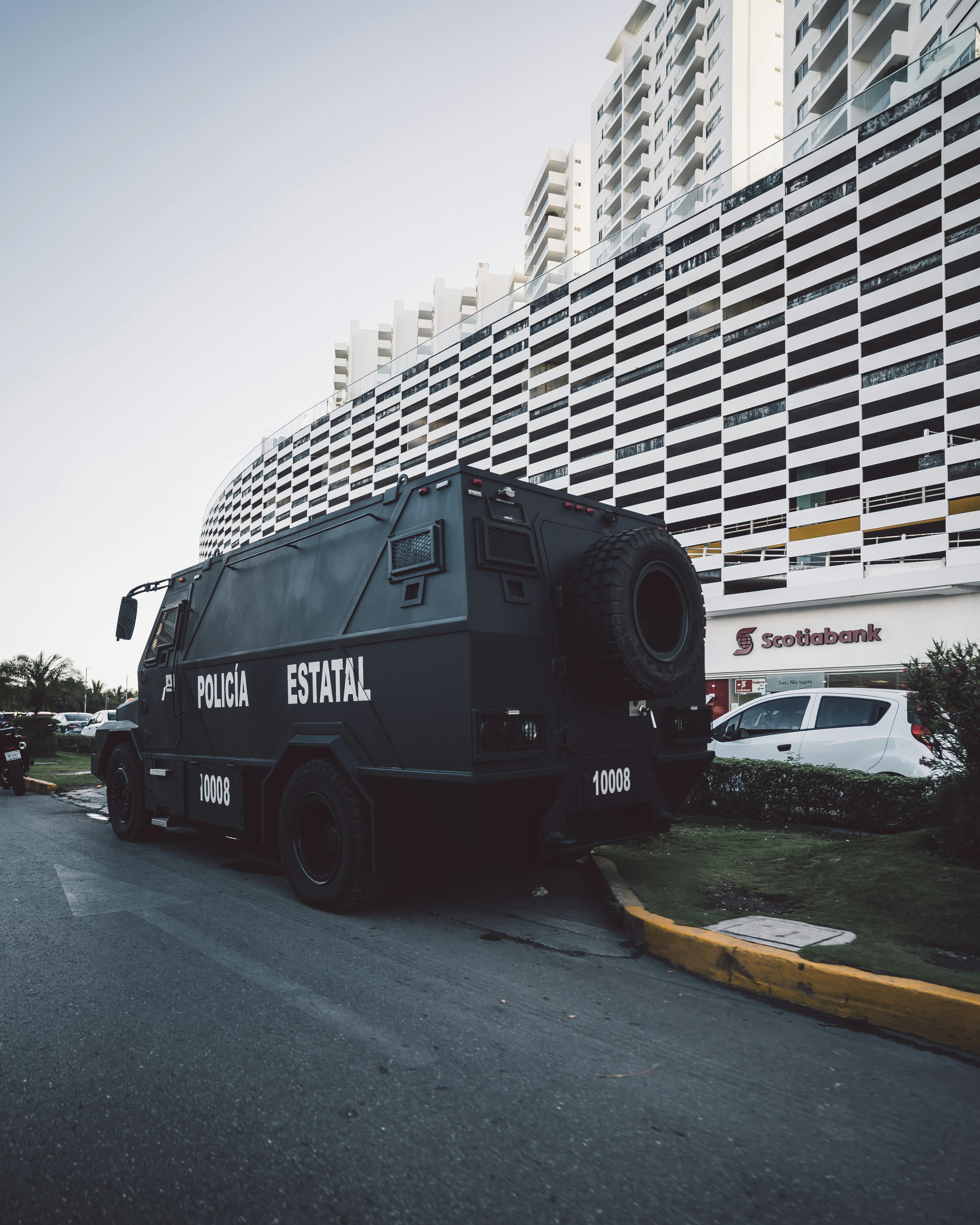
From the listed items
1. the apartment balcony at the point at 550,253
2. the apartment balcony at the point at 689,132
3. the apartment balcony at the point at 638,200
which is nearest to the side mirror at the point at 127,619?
the apartment balcony at the point at 689,132

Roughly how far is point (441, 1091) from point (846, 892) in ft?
9.84

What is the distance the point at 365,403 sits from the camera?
230ft

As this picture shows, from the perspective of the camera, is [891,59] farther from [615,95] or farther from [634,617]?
[634,617]

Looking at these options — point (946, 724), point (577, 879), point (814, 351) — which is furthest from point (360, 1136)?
point (814, 351)

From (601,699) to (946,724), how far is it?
2480 mm

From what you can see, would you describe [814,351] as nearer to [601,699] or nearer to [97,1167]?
[601,699]

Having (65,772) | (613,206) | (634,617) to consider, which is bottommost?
(65,772)

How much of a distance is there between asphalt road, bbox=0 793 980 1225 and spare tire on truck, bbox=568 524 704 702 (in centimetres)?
151

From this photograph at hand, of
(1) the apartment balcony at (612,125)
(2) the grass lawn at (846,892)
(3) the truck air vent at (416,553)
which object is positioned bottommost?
(2) the grass lawn at (846,892)

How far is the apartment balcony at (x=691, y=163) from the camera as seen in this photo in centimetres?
5575

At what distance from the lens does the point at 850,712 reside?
28.6 ft

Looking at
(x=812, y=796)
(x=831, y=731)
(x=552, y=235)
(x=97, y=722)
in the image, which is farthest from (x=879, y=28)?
(x=97, y=722)

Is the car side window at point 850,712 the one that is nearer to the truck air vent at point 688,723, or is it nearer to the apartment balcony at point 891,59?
the truck air vent at point 688,723

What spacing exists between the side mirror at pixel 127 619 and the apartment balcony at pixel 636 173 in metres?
67.0
